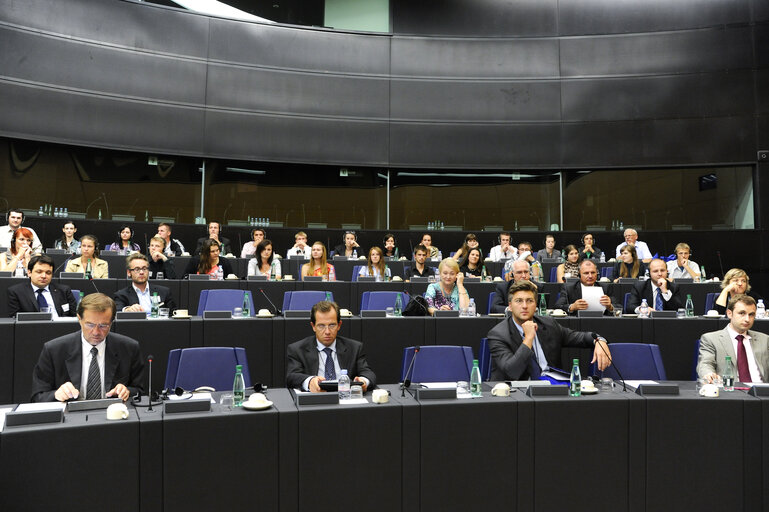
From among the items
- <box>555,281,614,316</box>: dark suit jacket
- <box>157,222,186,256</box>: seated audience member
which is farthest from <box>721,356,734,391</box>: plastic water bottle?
<box>157,222,186,256</box>: seated audience member

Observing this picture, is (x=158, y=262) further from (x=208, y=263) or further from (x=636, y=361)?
(x=636, y=361)

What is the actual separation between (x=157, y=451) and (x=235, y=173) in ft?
29.8

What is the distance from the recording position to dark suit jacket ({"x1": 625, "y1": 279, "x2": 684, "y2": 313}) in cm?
612

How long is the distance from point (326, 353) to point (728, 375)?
7.07 ft

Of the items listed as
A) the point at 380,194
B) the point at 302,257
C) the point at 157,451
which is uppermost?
the point at 380,194

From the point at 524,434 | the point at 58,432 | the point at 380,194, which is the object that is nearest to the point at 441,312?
the point at 524,434

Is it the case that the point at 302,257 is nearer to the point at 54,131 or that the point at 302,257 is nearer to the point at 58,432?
the point at 54,131

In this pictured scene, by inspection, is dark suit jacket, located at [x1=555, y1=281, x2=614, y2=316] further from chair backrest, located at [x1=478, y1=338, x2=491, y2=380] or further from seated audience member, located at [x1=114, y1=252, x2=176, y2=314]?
seated audience member, located at [x1=114, y1=252, x2=176, y2=314]

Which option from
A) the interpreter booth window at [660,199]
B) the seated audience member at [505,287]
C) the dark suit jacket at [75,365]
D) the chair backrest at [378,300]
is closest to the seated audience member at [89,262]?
Result: the chair backrest at [378,300]

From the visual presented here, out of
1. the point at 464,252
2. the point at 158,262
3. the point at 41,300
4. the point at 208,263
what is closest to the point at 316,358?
the point at 41,300

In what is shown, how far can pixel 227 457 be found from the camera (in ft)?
8.36

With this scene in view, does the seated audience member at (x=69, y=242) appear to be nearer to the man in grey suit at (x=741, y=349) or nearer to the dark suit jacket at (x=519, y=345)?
the dark suit jacket at (x=519, y=345)

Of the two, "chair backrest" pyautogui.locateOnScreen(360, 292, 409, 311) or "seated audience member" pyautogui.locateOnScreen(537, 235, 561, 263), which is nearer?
"chair backrest" pyautogui.locateOnScreen(360, 292, 409, 311)

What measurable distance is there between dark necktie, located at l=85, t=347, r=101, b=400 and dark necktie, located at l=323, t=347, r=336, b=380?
117 cm
